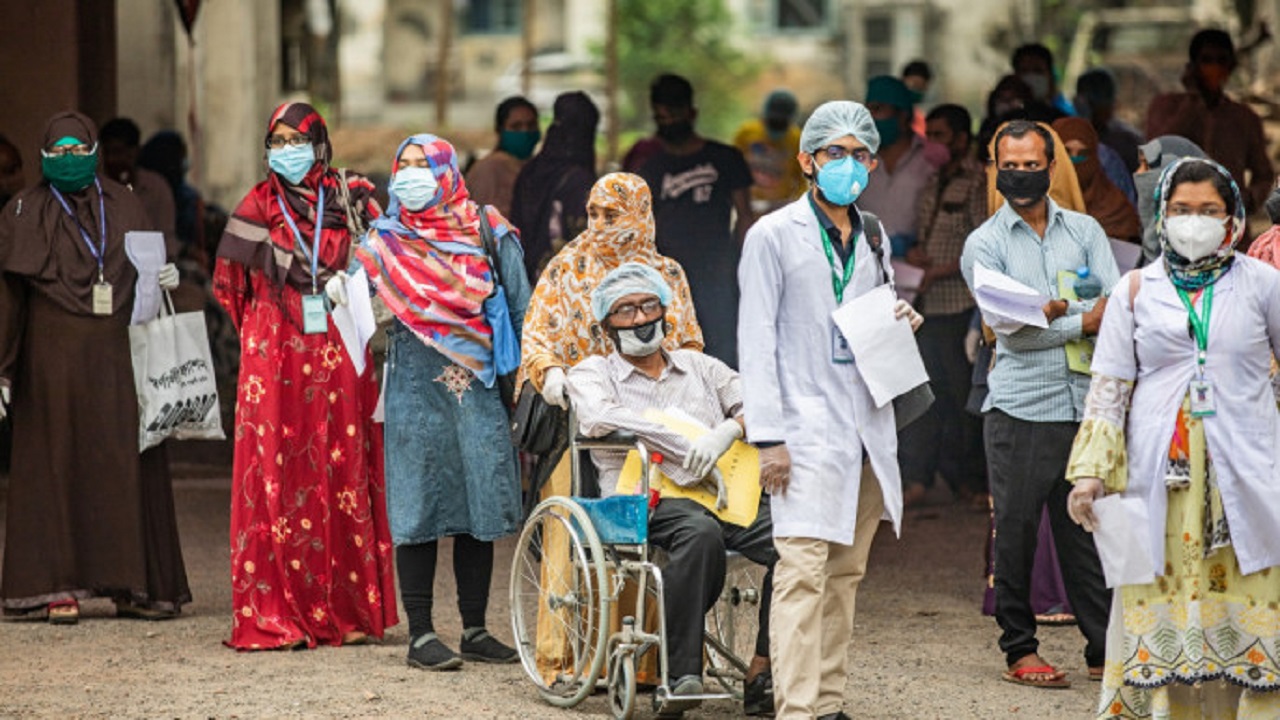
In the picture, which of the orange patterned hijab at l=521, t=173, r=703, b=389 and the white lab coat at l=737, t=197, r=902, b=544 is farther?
the orange patterned hijab at l=521, t=173, r=703, b=389

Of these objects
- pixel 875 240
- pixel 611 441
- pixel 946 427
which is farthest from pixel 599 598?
pixel 946 427

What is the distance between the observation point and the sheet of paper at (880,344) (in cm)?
677

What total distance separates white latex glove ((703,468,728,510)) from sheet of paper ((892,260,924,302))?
188 inches

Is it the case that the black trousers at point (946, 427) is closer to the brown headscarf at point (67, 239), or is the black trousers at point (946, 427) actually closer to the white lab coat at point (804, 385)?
the brown headscarf at point (67, 239)

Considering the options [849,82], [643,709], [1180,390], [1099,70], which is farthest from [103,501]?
[849,82]

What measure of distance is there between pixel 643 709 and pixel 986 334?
191 centimetres

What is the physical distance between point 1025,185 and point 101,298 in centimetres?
376

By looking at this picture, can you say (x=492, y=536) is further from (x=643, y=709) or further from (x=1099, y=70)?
(x=1099, y=70)

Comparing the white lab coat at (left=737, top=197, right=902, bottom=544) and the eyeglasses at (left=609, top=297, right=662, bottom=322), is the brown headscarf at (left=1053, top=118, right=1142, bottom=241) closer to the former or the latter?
the eyeglasses at (left=609, top=297, right=662, bottom=322)

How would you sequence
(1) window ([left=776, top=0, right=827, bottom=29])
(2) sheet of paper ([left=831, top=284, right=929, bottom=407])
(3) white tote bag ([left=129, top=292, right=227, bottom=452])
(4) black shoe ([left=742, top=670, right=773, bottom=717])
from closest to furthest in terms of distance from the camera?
1. (2) sheet of paper ([left=831, top=284, right=929, bottom=407])
2. (4) black shoe ([left=742, top=670, right=773, bottom=717])
3. (3) white tote bag ([left=129, top=292, right=227, bottom=452])
4. (1) window ([left=776, top=0, right=827, bottom=29])

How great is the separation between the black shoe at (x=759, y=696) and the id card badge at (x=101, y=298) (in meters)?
3.39

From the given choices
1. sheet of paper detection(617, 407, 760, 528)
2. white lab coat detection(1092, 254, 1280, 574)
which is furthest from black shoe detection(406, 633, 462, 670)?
white lab coat detection(1092, 254, 1280, 574)

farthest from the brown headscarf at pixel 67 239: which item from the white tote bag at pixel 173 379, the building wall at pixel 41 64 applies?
the building wall at pixel 41 64

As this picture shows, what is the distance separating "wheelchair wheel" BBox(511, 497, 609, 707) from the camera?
7109mm
